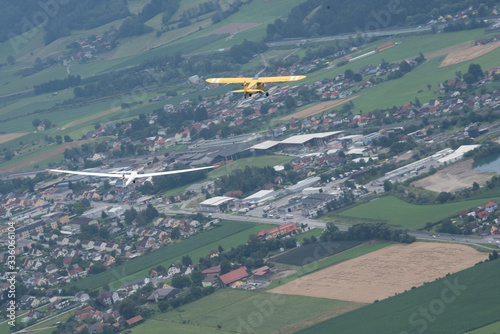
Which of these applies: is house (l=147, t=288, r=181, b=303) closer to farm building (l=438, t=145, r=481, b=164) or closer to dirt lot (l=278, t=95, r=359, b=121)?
farm building (l=438, t=145, r=481, b=164)

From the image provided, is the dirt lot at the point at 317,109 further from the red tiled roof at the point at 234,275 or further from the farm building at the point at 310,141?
the red tiled roof at the point at 234,275

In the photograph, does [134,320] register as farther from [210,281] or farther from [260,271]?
[260,271]

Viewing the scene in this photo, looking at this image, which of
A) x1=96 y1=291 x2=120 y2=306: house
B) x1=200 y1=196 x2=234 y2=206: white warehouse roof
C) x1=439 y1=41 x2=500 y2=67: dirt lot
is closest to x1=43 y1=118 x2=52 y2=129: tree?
x1=200 y1=196 x2=234 y2=206: white warehouse roof

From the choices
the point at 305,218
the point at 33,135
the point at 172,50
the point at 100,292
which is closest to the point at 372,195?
the point at 305,218

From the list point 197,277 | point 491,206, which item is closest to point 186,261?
point 197,277

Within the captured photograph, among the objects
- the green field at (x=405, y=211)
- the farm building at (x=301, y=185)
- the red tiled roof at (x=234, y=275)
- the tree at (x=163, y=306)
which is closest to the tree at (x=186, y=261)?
the red tiled roof at (x=234, y=275)

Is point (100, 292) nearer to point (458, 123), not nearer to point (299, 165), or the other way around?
point (299, 165)
